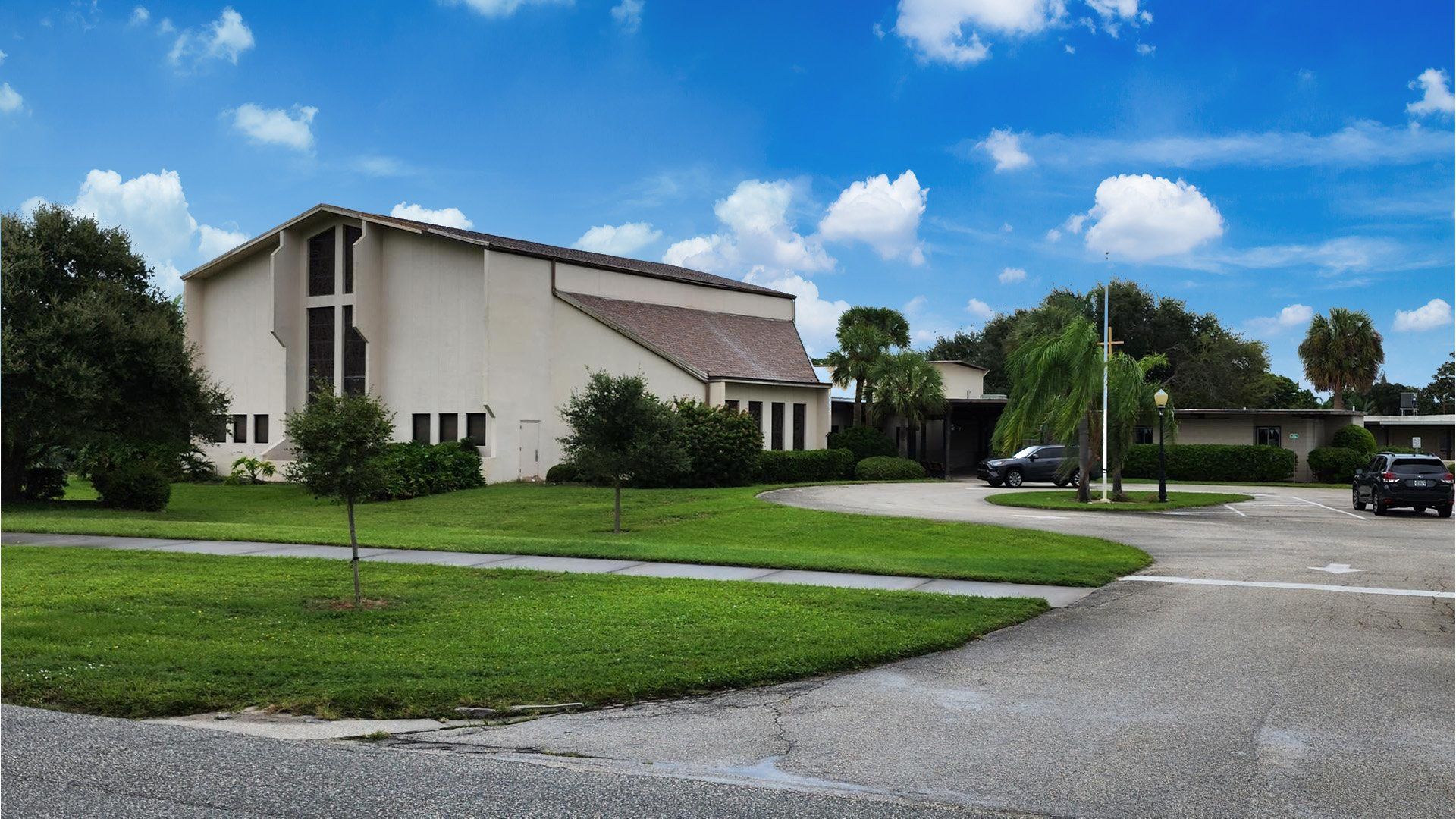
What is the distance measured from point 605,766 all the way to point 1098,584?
9.95m

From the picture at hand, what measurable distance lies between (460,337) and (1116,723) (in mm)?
34387

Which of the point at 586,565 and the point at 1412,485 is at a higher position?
the point at 1412,485

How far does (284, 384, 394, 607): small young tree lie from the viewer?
39.4ft

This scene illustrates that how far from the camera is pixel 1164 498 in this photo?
109 ft

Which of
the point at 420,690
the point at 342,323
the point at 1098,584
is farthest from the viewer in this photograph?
the point at 342,323

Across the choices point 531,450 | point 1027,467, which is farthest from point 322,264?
point 1027,467

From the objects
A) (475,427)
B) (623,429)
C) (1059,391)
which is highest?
(1059,391)

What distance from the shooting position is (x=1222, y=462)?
156ft

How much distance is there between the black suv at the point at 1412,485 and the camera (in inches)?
1160

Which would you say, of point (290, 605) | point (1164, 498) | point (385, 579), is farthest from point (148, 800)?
point (1164, 498)

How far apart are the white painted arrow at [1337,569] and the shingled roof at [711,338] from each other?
2426 cm

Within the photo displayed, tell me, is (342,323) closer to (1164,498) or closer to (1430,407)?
(1164,498)

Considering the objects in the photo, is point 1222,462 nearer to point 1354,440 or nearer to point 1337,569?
point 1354,440

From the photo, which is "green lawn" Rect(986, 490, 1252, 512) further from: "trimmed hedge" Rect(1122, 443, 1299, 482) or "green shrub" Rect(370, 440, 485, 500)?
"green shrub" Rect(370, 440, 485, 500)
